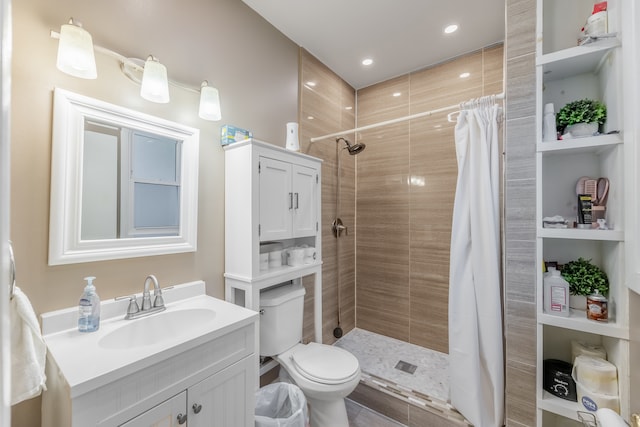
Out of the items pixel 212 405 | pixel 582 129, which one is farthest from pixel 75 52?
pixel 582 129

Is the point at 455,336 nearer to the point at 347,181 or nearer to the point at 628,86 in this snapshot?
the point at 628,86

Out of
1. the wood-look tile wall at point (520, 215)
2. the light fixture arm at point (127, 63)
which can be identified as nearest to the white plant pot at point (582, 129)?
the wood-look tile wall at point (520, 215)

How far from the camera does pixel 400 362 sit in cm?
221

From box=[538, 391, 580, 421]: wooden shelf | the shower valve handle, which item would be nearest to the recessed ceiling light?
the shower valve handle

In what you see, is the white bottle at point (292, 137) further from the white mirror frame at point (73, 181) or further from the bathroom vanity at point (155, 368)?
the bathroom vanity at point (155, 368)

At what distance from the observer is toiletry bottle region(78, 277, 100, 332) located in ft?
3.42

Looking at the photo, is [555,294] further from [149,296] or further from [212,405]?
[149,296]

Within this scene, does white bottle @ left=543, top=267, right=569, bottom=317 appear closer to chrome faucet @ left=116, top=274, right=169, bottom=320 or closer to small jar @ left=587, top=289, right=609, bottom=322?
small jar @ left=587, top=289, right=609, bottom=322

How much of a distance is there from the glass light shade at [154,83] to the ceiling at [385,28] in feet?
3.10

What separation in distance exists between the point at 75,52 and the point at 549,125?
2.06m

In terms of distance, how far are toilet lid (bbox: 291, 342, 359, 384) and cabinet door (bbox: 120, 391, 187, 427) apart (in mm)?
732

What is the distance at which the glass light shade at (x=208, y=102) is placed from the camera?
4.78 ft

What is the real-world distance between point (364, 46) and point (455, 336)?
225cm

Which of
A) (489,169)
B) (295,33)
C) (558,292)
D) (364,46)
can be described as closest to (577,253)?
(558,292)
